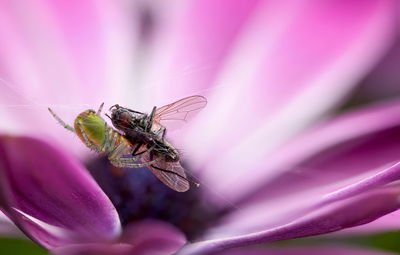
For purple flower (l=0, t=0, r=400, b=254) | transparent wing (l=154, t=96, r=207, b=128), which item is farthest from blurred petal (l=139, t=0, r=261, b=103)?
transparent wing (l=154, t=96, r=207, b=128)

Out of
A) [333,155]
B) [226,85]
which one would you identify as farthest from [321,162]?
[226,85]

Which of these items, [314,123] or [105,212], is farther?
[314,123]

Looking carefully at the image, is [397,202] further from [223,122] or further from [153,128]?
[223,122]

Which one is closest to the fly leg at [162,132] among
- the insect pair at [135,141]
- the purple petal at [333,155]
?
the insect pair at [135,141]

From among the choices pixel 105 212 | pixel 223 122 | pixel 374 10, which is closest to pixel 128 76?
pixel 223 122

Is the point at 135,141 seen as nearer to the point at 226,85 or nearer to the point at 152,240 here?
the point at 152,240

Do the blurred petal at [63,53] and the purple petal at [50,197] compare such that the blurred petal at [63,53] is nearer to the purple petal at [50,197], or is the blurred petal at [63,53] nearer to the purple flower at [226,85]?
the purple flower at [226,85]
